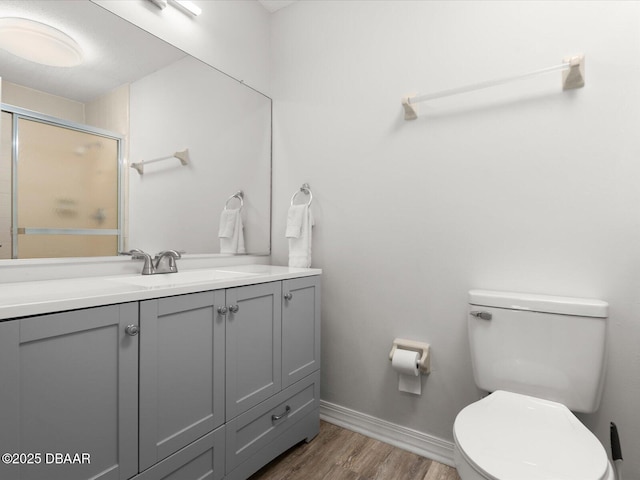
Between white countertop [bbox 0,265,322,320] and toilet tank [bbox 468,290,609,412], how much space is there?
0.85 meters

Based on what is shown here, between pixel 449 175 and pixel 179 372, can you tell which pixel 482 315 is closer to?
pixel 449 175

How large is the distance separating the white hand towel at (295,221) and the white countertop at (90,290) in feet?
1.20

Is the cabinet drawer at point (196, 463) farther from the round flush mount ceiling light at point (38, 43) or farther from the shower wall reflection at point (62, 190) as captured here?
the round flush mount ceiling light at point (38, 43)

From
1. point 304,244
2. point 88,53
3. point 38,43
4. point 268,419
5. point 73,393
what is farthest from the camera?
point 304,244

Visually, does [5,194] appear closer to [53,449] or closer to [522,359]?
[53,449]

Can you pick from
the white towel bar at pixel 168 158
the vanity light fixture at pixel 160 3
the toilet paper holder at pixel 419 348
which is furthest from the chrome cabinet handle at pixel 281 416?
the vanity light fixture at pixel 160 3

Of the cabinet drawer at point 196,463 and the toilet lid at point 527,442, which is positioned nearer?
the toilet lid at point 527,442

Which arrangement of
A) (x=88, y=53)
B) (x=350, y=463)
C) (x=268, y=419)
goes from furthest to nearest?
(x=350, y=463) → (x=268, y=419) → (x=88, y=53)

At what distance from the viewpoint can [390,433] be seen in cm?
173

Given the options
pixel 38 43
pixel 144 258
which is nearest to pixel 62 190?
pixel 144 258

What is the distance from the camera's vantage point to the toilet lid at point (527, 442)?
33.4 inches

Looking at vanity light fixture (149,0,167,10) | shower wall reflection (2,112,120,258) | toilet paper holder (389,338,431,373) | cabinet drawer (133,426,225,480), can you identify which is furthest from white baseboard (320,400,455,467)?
vanity light fixture (149,0,167,10)

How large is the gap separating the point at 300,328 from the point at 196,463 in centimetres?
68

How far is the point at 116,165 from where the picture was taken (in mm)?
1431
